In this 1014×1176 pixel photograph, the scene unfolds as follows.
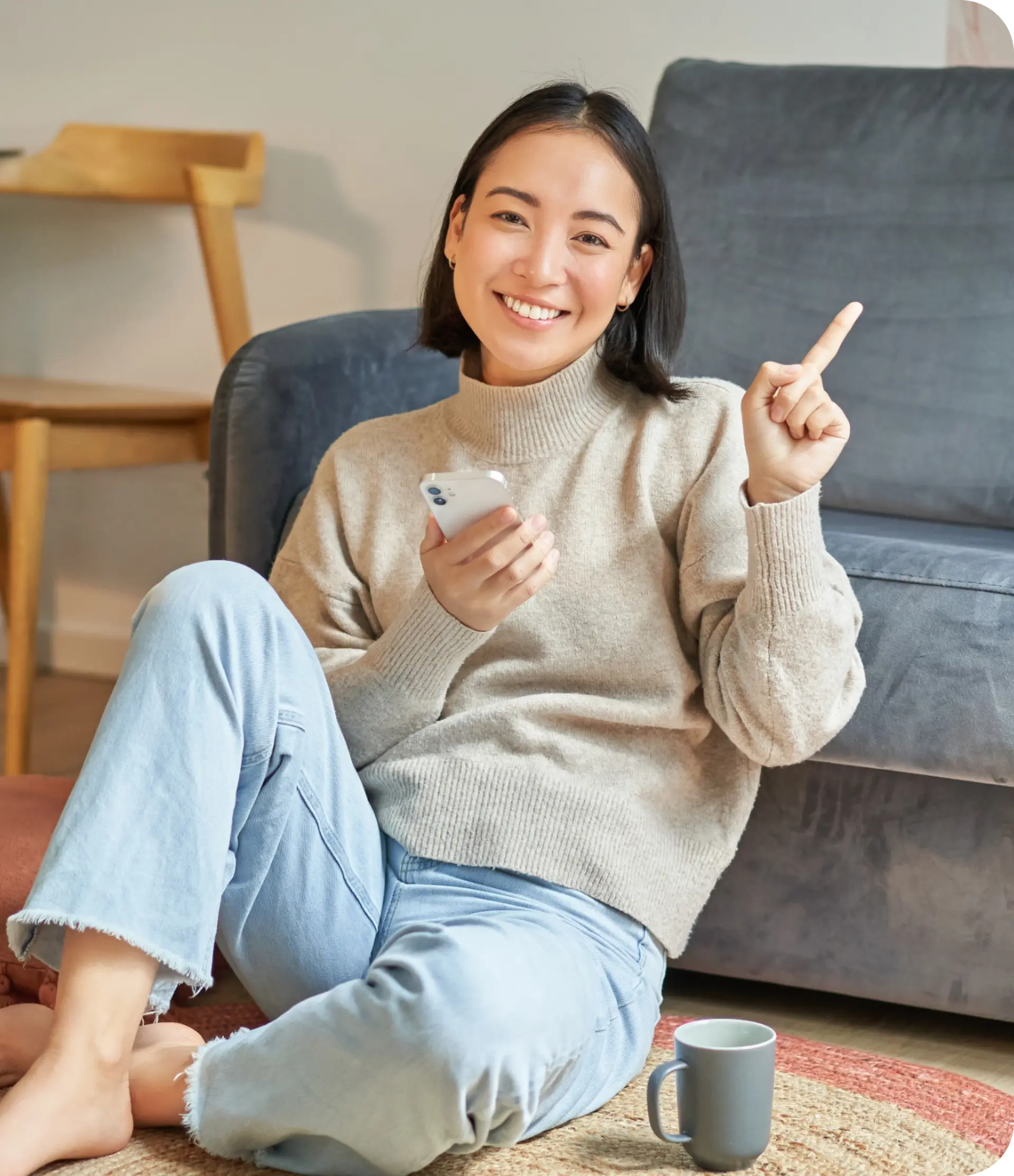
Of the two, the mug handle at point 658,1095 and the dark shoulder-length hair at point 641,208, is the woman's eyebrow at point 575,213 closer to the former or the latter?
the dark shoulder-length hair at point 641,208

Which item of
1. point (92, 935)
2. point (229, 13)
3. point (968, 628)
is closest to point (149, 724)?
point (92, 935)

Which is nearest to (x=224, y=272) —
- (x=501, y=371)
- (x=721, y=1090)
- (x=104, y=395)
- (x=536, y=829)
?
(x=104, y=395)

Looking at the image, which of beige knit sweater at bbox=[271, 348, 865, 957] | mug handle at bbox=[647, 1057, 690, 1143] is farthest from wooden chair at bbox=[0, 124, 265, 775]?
mug handle at bbox=[647, 1057, 690, 1143]

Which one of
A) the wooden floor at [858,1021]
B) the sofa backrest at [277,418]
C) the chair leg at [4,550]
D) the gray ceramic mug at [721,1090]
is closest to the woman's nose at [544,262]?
the sofa backrest at [277,418]

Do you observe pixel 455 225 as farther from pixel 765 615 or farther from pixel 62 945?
pixel 62 945

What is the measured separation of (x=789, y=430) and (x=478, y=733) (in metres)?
0.32

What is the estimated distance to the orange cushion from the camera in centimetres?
124

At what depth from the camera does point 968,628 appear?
1.16 m

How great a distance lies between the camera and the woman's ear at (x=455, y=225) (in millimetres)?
1237

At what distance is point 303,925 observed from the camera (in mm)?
1040

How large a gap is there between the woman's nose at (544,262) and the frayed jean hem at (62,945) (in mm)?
554

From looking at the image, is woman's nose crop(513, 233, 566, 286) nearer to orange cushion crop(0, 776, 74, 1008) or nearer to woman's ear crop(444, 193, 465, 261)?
woman's ear crop(444, 193, 465, 261)

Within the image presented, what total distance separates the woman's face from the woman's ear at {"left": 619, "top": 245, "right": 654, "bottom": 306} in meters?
0.03

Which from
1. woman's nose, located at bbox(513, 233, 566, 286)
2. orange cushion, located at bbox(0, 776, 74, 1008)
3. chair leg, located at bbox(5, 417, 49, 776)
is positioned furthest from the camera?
chair leg, located at bbox(5, 417, 49, 776)
